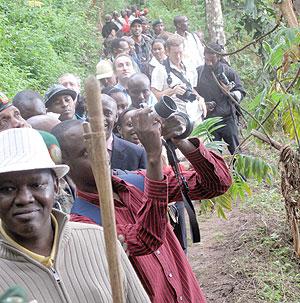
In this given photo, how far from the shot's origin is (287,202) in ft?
15.7

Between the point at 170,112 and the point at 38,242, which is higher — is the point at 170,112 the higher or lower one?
the higher one

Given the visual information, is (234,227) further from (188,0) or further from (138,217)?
(188,0)

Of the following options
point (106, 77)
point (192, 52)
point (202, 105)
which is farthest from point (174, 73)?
point (192, 52)

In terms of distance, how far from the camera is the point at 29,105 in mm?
5148

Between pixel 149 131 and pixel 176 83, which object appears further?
pixel 176 83

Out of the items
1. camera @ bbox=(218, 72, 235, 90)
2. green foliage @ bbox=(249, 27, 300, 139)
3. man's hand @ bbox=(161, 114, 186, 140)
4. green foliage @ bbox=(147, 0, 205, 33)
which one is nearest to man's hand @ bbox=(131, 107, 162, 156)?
man's hand @ bbox=(161, 114, 186, 140)

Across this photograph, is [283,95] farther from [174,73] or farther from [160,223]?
[174,73]

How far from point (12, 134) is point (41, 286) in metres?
0.47

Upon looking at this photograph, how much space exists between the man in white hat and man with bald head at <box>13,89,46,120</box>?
3123 millimetres

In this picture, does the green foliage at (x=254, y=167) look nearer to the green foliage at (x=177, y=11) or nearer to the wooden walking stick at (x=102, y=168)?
the wooden walking stick at (x=102, y=168)

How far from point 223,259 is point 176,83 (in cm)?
306

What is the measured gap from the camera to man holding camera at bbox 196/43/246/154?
8.03 metres

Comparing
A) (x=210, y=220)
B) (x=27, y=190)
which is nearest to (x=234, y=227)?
(x=210, y=220)

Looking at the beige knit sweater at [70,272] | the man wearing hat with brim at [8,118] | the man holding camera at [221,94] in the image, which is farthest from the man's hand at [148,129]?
the man holding camera at [221,94]
